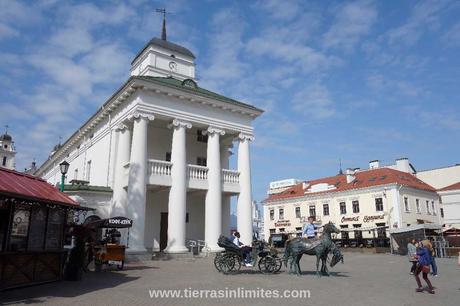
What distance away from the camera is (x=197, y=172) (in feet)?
82.6

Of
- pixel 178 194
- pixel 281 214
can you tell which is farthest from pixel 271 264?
pixel 281 214

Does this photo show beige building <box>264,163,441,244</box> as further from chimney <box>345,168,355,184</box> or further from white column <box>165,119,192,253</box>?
white column <box>165,119,192,253</box>

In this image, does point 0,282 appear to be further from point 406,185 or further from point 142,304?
point 406,185

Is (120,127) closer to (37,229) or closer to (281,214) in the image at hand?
(37,229)

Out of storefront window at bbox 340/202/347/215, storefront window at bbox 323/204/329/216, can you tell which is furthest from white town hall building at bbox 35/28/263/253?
storefront window at bbox 323/204/329/216

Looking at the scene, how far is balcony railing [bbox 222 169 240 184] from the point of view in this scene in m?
26.4

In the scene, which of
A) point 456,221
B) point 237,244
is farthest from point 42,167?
point 456,221

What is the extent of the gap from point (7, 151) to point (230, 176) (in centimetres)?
7247

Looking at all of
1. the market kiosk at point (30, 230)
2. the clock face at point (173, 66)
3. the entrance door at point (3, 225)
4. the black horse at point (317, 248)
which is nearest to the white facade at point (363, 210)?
the clock face at point (173, 66)

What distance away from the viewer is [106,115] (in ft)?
89.8

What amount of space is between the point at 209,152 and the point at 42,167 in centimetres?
3129

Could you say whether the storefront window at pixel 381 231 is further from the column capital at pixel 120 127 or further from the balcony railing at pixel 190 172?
the column capital at pixel 120 127

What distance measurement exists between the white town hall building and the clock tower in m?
0.08

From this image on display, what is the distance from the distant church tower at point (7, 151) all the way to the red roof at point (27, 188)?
256 ft
